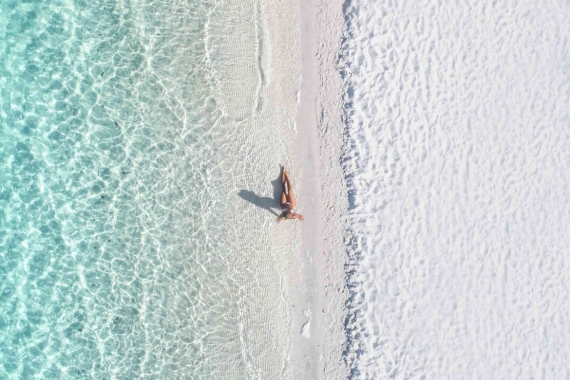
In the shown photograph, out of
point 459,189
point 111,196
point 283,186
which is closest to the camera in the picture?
point 111,196

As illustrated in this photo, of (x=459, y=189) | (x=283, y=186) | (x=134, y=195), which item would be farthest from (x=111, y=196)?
(x=459, y=189)

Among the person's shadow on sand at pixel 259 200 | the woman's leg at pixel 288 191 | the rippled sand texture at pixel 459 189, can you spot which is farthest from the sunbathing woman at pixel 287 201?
the rippled sand texture at pixel 459 189

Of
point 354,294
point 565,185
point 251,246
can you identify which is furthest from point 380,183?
→ point 565,185

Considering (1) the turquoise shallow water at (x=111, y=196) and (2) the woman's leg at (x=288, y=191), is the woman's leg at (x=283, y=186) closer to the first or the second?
(2) the woman's leg at (x=288, y=191)

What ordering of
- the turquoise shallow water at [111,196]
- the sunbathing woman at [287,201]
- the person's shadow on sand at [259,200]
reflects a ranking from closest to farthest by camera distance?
the turquoise shallow water at [111,196], the sunbathing woman at [287,201], the person's shadow on sand at [259,200]

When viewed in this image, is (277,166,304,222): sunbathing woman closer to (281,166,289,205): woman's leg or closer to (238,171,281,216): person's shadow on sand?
(281,166,289,205): woman's leg

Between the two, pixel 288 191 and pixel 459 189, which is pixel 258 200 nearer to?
pixel 288 191

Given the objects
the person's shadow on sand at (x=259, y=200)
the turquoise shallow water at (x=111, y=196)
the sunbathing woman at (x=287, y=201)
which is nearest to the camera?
the turquoise shallow water at (x=111, y=196)
